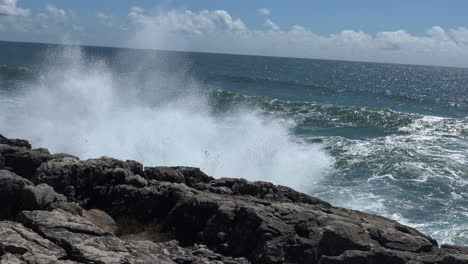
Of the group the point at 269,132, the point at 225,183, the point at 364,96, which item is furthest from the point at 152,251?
the point at 364,96

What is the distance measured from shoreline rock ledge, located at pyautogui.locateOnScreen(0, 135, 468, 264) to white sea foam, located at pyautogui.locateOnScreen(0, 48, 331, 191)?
10.3 meters

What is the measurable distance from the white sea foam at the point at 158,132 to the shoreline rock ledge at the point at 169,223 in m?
10.3

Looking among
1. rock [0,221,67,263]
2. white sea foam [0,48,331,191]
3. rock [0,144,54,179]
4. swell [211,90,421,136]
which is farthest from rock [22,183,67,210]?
swell [211,90,421,136]

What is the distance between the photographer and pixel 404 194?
22031 millimetres

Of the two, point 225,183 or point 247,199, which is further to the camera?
point 225,183

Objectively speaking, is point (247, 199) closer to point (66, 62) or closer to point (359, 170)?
point (359, 170)

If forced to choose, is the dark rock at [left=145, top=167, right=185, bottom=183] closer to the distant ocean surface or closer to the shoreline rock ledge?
the shoreline rock ledge

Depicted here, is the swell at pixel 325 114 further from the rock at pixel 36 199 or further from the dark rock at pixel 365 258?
the rock at pixel 36 199

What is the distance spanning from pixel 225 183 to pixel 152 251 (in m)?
4.52

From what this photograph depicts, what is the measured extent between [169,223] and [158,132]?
1774cm

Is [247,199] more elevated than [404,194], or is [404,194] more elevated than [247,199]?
[247,199]

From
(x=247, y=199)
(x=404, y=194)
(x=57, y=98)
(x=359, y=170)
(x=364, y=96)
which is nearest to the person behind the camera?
(x=247, y=199)

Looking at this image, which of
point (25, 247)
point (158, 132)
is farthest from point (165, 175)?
point (158, 132)

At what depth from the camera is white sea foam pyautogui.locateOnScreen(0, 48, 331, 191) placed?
25516 mm
